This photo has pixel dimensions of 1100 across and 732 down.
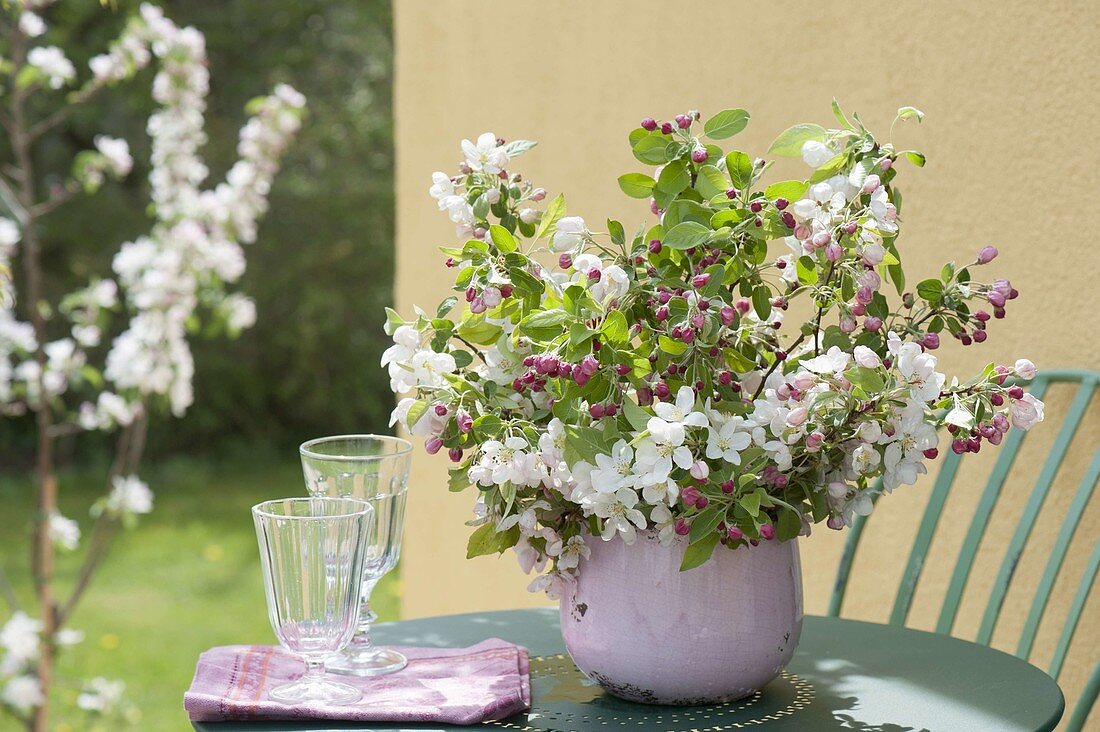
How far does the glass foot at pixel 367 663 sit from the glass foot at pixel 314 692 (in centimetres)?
6

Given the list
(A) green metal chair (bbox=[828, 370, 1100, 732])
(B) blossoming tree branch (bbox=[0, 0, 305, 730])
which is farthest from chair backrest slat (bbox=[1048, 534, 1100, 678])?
(B) blossoming tree branch (bbox=[0, 0, 305, 730])

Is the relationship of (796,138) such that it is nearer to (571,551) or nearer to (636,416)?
(636,416)

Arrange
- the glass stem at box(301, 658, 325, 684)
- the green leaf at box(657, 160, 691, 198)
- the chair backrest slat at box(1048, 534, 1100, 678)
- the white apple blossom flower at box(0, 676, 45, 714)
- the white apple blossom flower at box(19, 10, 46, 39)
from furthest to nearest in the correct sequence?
the white apple blossom flower at box(0, 676, 45, 714) < the white apple blossom flower at box(19, 10, 46, 39) < the chair backrest slat at box(1048, 534, 1100, 678) < the glass stem at box(301, 658, 325, 684) < the green leaf at box(657, 160, 691, 198)

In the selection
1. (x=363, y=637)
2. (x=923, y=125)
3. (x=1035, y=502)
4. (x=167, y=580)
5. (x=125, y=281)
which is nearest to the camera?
(x=363, y=637)

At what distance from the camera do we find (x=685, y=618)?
1113 millimetres

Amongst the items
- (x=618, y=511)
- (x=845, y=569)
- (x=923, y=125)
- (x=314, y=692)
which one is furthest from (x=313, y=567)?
(x=923, y=125)

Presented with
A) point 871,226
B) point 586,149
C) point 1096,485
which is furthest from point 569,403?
point 586,149

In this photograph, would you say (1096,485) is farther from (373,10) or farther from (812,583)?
(373,10)

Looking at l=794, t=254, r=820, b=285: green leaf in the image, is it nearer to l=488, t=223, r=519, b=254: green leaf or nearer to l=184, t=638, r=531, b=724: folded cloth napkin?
l=488, t=223, r=519, b=254: green leaf

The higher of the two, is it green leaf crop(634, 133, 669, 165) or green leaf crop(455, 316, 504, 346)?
green leaf crop(634, 133, 669, 165)

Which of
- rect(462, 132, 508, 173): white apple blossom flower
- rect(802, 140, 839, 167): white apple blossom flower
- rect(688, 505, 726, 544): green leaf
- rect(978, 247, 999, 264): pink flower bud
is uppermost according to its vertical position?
rect(802, 140, 839, 167): white apple blossom flower

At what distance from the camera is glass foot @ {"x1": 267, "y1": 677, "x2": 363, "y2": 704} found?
114 centimetres

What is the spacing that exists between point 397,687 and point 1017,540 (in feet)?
2.76

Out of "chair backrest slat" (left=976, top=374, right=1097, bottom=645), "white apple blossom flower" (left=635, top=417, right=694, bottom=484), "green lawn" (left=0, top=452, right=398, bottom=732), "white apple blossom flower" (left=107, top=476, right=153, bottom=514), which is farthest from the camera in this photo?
"green lawn" (left=0, top=452, right=398, bottom=732)
